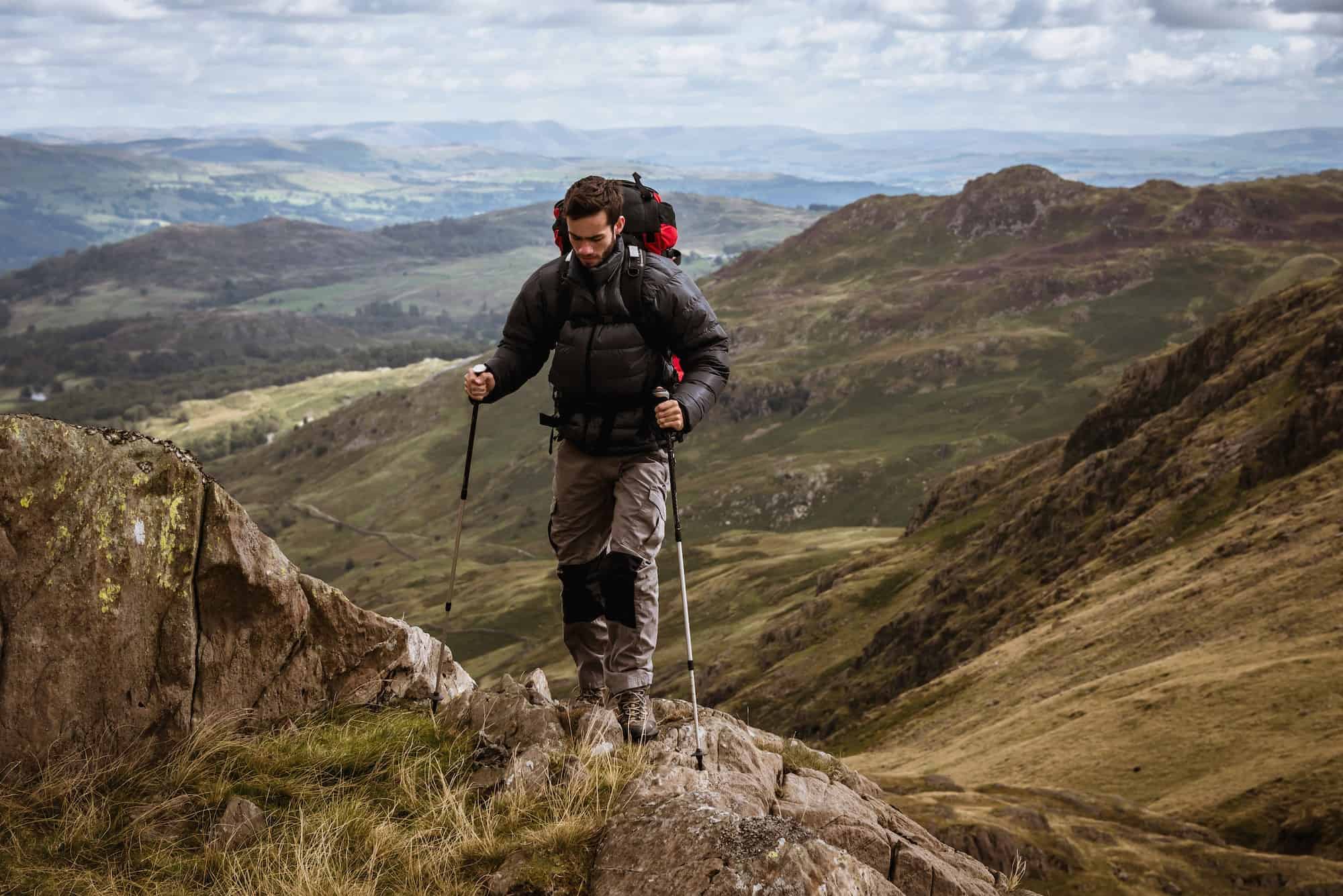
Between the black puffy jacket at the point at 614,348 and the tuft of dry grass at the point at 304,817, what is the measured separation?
380 cm

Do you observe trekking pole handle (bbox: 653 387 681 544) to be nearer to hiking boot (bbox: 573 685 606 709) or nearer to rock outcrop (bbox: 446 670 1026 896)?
hiking boot (bbox: 573 685 606 709)

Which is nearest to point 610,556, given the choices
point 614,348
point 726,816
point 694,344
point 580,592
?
point 580,592

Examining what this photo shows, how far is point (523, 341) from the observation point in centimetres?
1391

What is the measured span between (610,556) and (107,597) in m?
5.49

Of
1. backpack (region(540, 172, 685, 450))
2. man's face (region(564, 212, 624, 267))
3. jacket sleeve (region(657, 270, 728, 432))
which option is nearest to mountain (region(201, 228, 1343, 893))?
jacket sleeve (region(657, 270, 728, 432))

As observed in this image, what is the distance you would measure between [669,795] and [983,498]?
10257 centimetres

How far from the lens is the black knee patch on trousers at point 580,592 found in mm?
13852

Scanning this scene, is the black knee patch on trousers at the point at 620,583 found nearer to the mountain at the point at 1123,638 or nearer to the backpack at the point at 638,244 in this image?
the backpack at the point at 638,244

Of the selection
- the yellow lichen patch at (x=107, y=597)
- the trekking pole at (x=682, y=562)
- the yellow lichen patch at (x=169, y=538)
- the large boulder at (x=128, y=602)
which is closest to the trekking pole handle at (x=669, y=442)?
the trekking pole at (x=682, y=562)

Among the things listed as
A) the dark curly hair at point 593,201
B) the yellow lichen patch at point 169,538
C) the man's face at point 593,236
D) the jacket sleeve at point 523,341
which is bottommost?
the yellow lichen patch at point 169,538

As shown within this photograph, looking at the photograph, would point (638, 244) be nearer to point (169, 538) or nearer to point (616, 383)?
point (616, 383)

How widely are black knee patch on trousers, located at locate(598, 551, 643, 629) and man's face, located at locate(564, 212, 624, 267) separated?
347 centimetres

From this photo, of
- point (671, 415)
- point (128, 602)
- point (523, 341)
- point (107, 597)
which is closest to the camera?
point (107, 597)

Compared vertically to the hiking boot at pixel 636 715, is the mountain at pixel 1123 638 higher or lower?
lower
